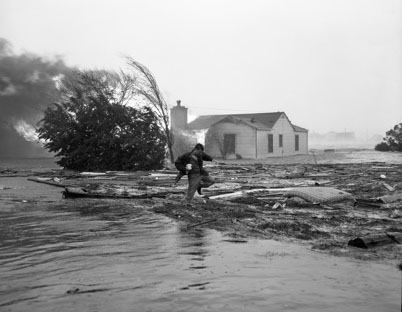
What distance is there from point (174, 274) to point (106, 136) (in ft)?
91.3

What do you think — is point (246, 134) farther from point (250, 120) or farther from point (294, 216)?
point (294, 216)

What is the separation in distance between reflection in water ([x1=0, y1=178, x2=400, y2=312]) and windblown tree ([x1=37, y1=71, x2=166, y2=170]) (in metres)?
23.3

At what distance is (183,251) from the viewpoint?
7.59 m

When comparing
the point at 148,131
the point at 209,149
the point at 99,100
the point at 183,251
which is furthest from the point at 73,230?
the point at 209,149

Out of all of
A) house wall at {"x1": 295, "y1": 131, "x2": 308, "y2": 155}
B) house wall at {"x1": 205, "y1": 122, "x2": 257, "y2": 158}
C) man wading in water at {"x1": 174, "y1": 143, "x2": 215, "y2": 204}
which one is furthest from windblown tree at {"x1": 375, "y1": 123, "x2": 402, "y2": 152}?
man wading in water at {"x1": 174, "y1": 143, "x2": 215, "y2": 204}

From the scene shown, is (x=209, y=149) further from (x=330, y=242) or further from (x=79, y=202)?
(x=330, y=242)

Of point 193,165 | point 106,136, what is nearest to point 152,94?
point 106,136

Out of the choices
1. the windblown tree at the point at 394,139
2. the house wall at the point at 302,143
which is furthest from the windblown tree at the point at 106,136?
the windblown tree at the point at 394,139

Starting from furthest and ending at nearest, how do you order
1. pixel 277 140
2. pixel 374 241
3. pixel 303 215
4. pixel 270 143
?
pixel 277 140 < pixel 270 143 < pixel 303 215 < pixel 374 241

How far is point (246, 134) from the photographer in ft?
166

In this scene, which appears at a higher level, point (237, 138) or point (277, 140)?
point (237, 138)

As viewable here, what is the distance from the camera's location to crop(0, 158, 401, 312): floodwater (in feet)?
16.8

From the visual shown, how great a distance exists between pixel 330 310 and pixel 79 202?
1097 cm

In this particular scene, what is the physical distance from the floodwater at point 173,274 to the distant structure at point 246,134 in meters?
41.2
